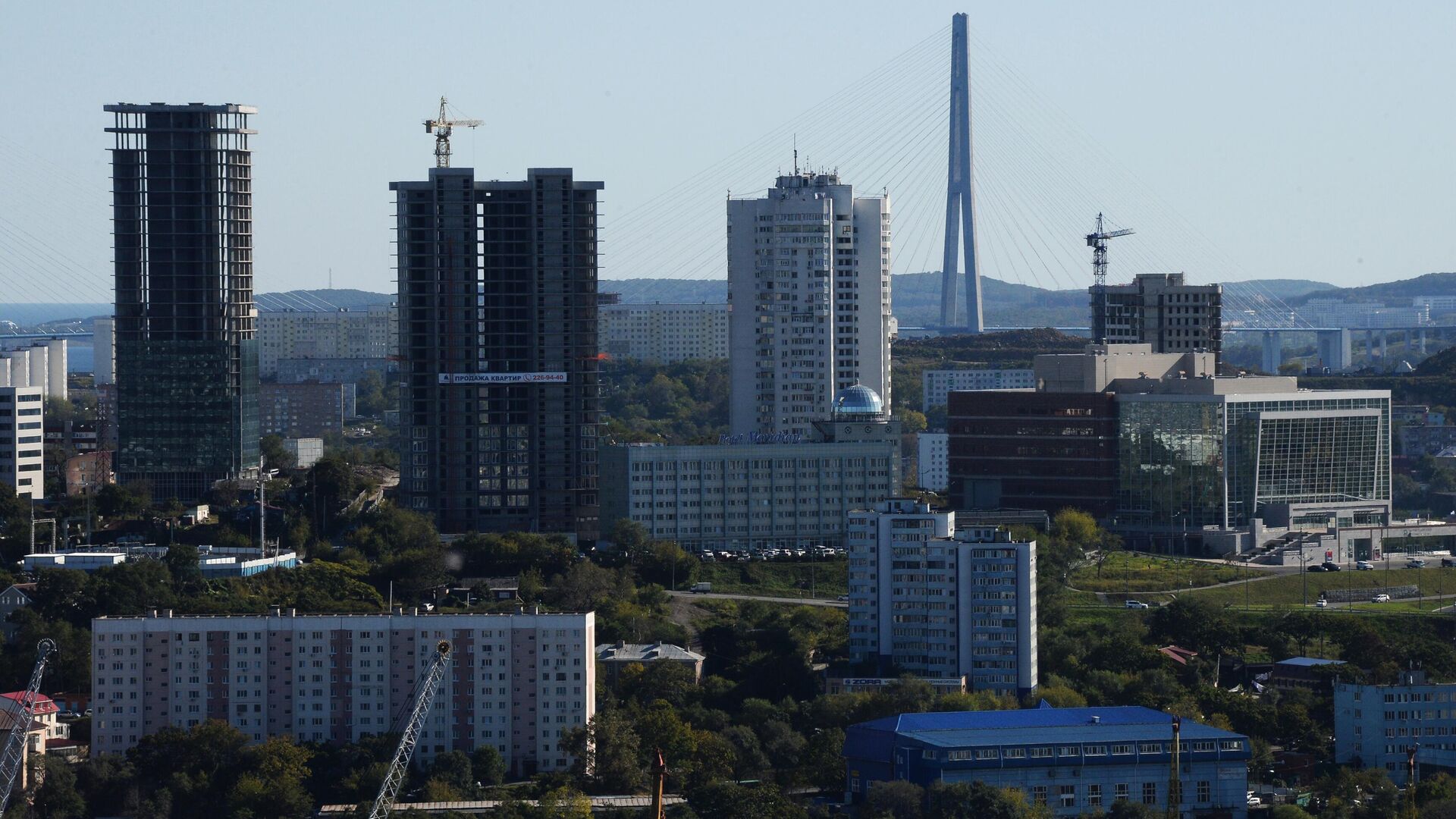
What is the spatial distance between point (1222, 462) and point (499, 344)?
21150 millimetres

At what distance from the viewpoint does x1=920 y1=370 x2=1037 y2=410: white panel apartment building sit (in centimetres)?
13712

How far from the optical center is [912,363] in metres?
144

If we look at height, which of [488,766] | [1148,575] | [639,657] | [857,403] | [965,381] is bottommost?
[488,766]

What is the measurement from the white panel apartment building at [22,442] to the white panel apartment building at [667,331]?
232ft

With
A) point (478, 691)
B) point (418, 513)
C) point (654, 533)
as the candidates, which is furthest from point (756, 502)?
point (478, 691)

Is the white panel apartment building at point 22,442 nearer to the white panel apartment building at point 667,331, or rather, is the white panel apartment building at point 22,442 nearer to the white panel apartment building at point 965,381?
the white panel apartment building at point 965,381

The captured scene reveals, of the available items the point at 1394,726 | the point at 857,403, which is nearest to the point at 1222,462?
the point at 857,403

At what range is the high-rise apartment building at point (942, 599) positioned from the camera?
62.5m

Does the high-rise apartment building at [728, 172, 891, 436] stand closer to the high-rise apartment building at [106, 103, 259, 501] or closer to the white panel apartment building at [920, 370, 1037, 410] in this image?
the high-rise apartment building at [106, 103, 259, 501]

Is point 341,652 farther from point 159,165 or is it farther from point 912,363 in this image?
point 912,363

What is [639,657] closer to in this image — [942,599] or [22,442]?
[942,599]

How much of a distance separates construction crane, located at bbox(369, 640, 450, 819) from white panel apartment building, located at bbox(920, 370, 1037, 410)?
265ft

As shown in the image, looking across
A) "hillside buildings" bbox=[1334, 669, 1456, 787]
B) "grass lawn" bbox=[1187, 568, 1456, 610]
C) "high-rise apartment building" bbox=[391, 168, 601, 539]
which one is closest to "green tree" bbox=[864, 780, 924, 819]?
"hillside buildings" bbox=[1334, 669, 1456, 787]

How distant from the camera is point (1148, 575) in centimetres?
7719
